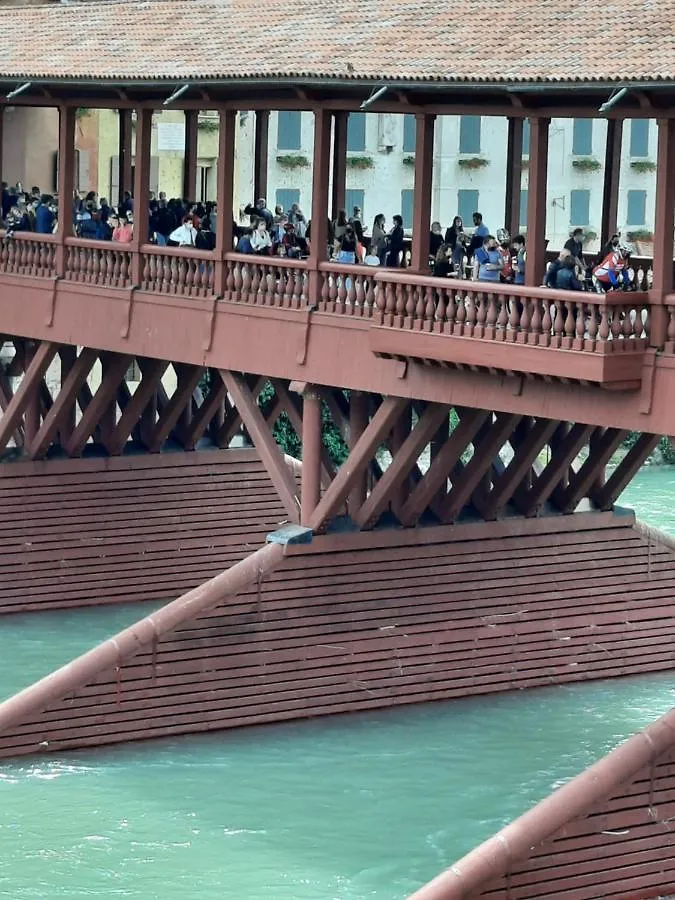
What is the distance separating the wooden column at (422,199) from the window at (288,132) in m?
35.2

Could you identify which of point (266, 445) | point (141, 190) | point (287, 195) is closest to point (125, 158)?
point (141, 190)

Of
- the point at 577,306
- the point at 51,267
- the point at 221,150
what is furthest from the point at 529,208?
the point at 51,267

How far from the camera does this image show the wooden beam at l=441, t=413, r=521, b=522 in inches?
1047

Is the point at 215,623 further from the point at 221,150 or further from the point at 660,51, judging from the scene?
the point at 660,51

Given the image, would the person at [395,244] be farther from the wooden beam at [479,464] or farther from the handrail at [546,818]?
the handrail at [546,818]

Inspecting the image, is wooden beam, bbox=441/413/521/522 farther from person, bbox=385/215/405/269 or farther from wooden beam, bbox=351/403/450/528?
person, bbox=385/215/405/269

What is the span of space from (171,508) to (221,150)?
23.3 feet

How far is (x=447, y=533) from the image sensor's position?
2758 centimetres

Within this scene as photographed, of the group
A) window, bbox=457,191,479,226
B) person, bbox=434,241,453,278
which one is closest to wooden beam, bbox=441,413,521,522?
person, bbox=434,241,453,278

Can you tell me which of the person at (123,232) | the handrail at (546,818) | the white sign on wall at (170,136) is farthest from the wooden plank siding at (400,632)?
the white sign on wall at (170,136)

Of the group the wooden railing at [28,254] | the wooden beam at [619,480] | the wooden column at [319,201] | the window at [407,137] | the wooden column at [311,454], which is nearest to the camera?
the wooden column at [319,201]

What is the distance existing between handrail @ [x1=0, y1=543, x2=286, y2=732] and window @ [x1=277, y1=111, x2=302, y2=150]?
1360 inches

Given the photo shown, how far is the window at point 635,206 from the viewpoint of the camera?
2522 inches

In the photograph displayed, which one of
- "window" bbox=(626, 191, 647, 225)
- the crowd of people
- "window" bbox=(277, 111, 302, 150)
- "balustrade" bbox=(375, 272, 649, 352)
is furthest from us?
"window" bbox=(626, 191, 647, 225)
